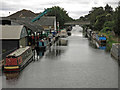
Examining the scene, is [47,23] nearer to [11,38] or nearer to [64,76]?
→ [11,38]

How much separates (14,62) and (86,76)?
7.49 meters

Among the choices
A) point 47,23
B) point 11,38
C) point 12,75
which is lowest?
point 12,75

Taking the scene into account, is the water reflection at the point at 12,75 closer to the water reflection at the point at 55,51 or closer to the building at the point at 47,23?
the water reflection at the point at 55,51

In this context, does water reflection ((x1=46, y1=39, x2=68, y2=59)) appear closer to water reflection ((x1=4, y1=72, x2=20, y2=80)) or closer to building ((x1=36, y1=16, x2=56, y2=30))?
water reflection ((x1=4, y1=72, x2=20, y2=80))

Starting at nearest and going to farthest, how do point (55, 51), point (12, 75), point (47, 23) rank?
point (12, 75) < point (55, 51) < point (47, 23)

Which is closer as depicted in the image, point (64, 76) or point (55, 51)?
point (64, 76)

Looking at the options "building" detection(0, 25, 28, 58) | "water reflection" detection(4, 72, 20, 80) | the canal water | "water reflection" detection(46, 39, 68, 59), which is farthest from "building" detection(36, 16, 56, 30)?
"water reflection" detection(4, 72, 20, 80)

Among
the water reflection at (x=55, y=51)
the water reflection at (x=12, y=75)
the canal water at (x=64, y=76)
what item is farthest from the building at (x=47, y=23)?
the water reflection at (x=12, y=75)

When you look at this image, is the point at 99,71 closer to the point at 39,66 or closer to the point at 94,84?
the point at 94,84

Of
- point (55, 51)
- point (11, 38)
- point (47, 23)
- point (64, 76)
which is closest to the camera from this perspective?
point (64, 76)

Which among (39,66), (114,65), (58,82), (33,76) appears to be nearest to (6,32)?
(39,66)

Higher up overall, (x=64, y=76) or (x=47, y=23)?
(x=47, y=23)

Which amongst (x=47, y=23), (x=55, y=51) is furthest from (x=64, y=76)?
(x=47, y=23)

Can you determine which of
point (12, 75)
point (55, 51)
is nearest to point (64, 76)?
point (12, 75)
